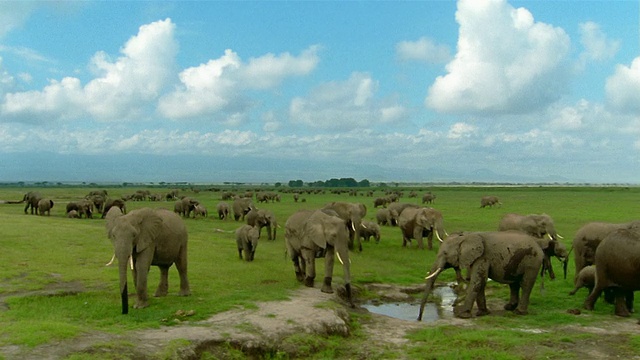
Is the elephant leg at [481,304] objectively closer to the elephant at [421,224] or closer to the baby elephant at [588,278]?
the baby elephant at [588,278]

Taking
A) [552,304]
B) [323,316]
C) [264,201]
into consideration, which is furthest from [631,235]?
[264,201]

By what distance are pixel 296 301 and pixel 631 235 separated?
8.88 meters

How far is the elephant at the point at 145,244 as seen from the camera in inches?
474

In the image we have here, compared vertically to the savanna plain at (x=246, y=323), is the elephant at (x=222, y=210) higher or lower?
higher

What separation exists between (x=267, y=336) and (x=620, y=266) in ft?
30.0

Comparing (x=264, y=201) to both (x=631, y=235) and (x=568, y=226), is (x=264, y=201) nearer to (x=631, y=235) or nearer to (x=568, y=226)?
(x=568, y=226)

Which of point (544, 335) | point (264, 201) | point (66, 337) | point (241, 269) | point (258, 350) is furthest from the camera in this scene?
point (264, 201)

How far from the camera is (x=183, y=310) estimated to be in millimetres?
12352

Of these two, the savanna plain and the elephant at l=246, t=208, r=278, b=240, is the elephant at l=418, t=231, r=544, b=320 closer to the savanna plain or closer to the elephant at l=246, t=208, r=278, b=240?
the savanna plain

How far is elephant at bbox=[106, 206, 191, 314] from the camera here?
12031 millimetres

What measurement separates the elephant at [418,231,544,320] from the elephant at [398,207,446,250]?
12.3 m

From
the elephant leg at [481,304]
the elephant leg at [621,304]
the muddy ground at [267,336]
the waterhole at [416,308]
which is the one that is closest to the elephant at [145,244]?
the muddy ground at [267,336]

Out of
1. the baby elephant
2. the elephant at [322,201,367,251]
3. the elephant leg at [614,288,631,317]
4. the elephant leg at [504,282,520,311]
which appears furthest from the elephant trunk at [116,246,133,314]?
the elephant at [322,201,367,251]

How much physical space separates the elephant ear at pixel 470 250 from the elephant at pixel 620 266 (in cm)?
311
